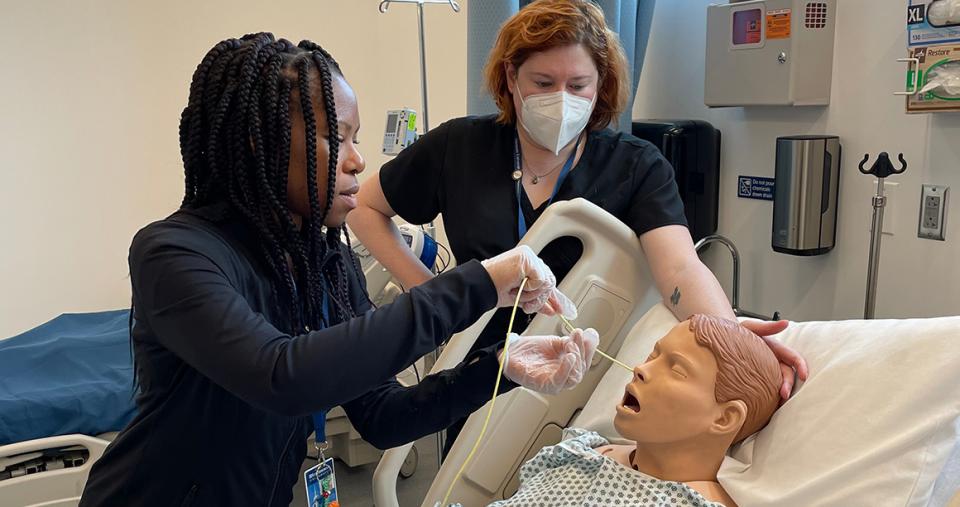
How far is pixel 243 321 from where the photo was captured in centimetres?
96

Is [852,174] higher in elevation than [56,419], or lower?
higher

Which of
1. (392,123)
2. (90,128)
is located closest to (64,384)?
(392,123)

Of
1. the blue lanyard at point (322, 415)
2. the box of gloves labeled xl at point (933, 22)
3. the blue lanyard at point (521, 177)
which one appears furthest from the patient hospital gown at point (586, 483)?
the box of gloves labeled xl at point (933, 22)

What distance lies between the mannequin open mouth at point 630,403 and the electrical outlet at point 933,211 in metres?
1.21

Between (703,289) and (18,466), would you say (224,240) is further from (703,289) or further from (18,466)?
(18,466)

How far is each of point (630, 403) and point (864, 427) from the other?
0.39 metres

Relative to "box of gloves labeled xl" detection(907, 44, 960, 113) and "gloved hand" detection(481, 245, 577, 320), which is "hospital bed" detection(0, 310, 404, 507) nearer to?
"gloved hand" detection(481, 245, 577, 320)

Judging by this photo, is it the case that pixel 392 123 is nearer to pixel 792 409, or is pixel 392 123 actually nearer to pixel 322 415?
pixel 322 415

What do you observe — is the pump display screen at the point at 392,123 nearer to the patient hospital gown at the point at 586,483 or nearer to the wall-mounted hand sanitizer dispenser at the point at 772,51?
the wall-mounted hand sanitizer dispenser at the point at 772,51

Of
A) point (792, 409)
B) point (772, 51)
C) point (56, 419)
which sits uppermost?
point (772, 51)

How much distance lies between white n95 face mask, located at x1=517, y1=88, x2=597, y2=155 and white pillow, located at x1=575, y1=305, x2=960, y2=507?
692 mm

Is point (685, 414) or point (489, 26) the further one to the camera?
point (489, 26)

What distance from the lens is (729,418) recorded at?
1.39 m

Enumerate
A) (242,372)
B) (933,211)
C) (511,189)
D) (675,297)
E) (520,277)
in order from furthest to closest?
(933,211), (511,189), (675,297), (520,277), (242,372)
